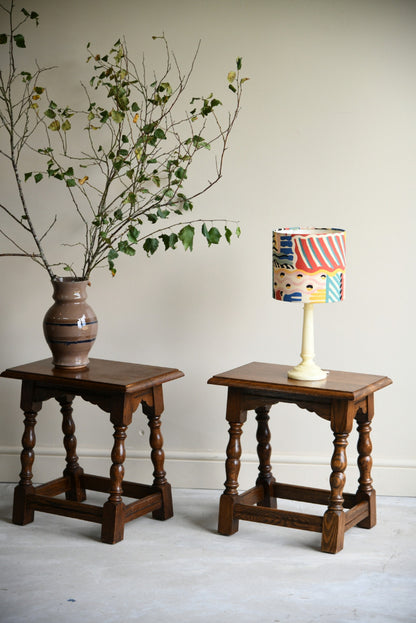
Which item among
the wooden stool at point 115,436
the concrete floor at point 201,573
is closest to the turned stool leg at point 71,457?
the wooden stool at point 115,436

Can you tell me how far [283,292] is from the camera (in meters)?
3.23

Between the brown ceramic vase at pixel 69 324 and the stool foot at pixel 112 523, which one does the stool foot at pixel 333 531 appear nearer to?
the stool foot at pixel 112 523

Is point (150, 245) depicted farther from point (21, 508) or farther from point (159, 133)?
point (21, 508)

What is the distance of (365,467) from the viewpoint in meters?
3.43

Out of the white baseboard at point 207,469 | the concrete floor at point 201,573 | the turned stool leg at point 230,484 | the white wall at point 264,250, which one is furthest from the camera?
the white baseboard at point 207,469

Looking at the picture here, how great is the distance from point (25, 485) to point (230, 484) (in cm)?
88

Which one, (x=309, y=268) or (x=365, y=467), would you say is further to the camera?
(x=365, y=467)

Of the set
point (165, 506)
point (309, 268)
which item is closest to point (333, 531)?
point (165, 506)

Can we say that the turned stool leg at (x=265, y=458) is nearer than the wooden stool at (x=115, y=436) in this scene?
No

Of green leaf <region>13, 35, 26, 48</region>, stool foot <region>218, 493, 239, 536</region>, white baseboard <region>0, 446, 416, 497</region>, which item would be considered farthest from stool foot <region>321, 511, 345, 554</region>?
green leaf <region>13, 35, 26, 48</region>

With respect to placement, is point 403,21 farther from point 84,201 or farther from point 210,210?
point 84,201

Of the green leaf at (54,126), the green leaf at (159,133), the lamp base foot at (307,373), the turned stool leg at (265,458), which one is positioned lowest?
the turned stool leg at (265,458)

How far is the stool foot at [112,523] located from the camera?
128 inches

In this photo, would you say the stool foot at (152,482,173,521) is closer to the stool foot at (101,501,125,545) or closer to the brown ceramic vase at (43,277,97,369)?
the stool foot at (101,501,125,545)
